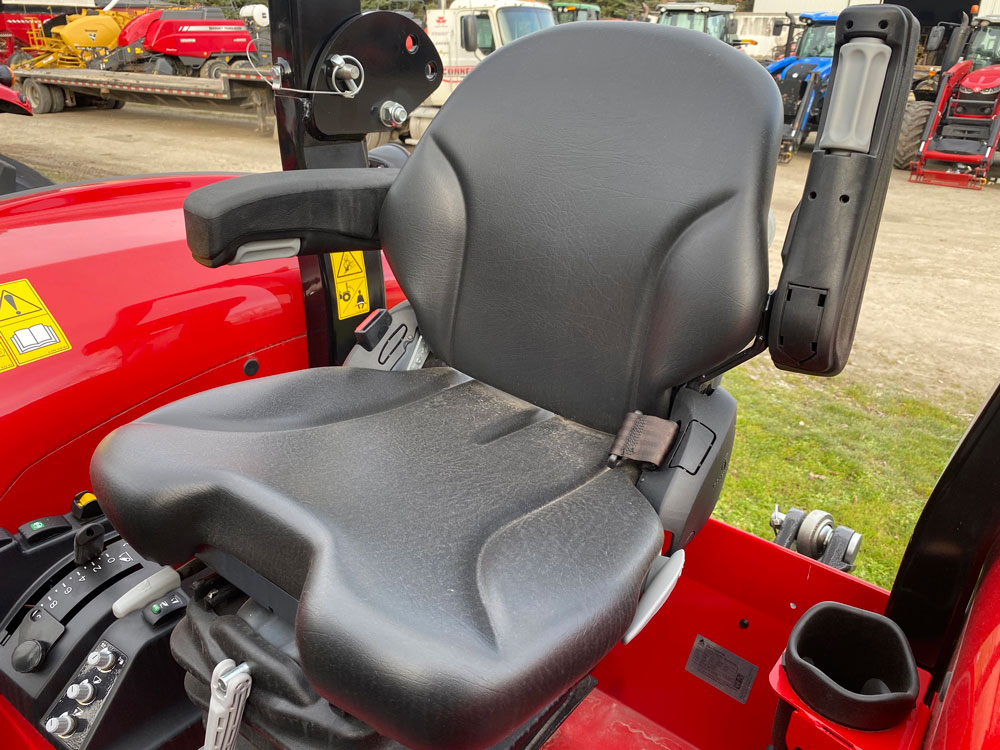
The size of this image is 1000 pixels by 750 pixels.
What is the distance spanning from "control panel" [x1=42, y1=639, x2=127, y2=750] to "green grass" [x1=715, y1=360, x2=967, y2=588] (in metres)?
1.52

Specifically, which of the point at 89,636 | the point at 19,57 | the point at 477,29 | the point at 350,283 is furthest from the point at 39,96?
the point at 89,636

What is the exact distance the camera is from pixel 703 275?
933 mm

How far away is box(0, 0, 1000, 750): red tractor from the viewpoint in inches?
29.3

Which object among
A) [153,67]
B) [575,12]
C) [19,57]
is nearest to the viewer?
[575,12]

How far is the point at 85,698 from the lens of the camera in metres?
0.95

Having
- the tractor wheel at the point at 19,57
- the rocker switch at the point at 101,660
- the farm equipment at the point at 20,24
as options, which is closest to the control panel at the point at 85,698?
the rocker switch at the point at 101,660

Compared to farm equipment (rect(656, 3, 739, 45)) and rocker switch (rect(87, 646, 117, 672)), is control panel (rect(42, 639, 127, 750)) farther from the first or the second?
farm equipment (rect(656, 3, 739, 45))

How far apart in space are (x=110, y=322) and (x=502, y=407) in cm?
57

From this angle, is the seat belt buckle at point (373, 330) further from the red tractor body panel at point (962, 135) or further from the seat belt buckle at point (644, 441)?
the red tractor body panel at point (962, 135)

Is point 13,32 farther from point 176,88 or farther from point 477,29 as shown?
point 477,29

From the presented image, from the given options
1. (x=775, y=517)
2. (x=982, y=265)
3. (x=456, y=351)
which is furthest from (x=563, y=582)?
(x=982, y=265)

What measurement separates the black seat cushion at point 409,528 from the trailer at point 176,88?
23.7 ft

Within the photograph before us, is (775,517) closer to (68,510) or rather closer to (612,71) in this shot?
(612,71)

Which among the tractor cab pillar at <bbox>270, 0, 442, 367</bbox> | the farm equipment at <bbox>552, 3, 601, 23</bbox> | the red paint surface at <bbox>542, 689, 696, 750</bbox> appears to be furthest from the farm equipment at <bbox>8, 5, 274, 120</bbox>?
the red paint surface at <bbox>542, 689, 696, 750</bbox>
